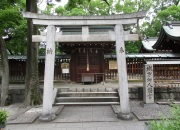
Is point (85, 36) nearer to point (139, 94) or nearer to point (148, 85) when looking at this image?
point (148, 85)

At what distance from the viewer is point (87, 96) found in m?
10.5

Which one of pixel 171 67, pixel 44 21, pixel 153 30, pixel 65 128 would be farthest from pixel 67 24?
pixel 153 30

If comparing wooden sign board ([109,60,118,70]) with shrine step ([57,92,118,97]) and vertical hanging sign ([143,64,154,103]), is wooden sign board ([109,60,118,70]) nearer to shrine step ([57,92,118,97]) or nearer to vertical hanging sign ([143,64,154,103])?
shrine step ([57,92,118,97])

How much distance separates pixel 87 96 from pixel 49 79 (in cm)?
405

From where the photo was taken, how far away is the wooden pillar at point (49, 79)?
6.93 meters

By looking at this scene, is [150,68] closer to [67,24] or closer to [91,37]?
[91,37]

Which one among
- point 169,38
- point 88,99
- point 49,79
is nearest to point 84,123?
point 49,79

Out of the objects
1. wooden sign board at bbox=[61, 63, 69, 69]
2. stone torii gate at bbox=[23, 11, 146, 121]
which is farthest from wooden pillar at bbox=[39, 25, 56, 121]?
wooden sign board at bbox=[61, 63, 69, 69]

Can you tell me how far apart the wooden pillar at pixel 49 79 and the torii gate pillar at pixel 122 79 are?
9.30ft

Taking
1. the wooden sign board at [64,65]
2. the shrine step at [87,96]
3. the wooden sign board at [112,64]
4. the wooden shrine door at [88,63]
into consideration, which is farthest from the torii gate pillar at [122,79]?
the wooden sign board at [64,65]

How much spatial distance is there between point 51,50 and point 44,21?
131cm

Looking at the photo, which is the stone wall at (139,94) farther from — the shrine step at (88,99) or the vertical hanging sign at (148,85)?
the vertical hanging sign at (148,85)

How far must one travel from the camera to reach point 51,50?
278 inches

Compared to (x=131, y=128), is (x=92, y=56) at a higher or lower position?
higher
